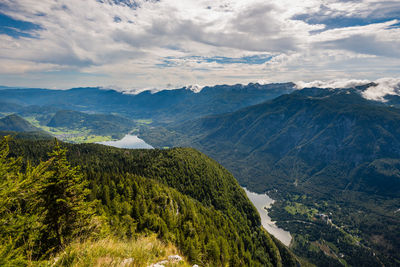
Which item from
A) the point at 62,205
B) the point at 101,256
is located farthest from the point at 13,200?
the point at 62,205

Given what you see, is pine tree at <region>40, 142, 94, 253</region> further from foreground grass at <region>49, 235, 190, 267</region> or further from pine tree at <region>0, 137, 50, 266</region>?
foreground grass at <region>49, 235, 190, 267</region>

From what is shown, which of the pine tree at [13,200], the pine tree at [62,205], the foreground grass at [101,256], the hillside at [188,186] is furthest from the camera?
the hillside at [188,186]

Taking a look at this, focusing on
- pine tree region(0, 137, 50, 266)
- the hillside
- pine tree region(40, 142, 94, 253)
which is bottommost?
the hillside

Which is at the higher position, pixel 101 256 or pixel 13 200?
pixel 13 200

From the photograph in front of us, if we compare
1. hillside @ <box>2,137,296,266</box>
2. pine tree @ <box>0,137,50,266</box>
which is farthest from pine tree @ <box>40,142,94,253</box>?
hillside @ <box>2,137,296,266</box>

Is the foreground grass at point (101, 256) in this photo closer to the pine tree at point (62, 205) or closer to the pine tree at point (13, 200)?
the pine tree at point (13, 200)

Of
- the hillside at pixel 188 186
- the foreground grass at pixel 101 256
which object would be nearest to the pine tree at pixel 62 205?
the foreground grass at pixel 101 256

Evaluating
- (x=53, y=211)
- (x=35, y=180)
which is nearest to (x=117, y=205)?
(x=53, y=211)

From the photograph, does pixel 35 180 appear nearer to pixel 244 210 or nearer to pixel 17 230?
pixel 17 230

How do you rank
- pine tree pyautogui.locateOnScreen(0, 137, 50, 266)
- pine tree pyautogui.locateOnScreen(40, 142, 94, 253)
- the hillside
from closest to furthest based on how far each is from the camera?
pine tree pyautogui.locateOnScreen(0, 137, 50, 266) → pine tree pyautogui.locateOnScreen(40, 142, 94, 253) → the hillside

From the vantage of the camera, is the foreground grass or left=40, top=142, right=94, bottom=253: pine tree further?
left=40, top=142, right=94, bottom=253: pine tree

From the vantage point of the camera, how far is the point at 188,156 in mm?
162875

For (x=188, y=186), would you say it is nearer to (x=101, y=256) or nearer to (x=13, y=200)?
(x=101, y=256)

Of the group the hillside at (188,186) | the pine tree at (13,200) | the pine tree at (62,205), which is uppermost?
the pine tree at (13,200)
